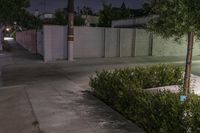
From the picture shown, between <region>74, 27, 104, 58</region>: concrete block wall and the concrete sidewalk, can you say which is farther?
<region>74, 27, 104, 58</region>: concrete block wall

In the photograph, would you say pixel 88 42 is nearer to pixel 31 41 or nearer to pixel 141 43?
pixel 141 43

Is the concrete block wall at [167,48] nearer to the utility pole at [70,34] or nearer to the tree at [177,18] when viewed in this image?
the utility pole at [70,34]

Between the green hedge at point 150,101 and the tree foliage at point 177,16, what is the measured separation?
1.38 m

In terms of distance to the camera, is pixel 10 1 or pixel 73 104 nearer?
pixel 73 104

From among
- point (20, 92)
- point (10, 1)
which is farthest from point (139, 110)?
point (10, 1)

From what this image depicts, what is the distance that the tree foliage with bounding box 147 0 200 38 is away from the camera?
6336 millimetres

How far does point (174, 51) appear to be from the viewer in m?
26.2

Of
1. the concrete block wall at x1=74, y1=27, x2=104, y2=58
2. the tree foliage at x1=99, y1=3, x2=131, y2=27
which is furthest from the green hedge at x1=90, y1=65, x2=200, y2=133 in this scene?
the tree foliage at x1=99, y1=3, x2=131, y2=27

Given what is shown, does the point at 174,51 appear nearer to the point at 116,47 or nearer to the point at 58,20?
the point at 116,47

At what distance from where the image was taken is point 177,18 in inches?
256

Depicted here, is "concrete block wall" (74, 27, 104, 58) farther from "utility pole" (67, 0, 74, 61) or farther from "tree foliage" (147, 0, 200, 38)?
"tree foliage" (147, 0, 200, 38)

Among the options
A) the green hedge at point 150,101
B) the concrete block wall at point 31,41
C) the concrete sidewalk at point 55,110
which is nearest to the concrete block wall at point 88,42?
the concrete block wall at point 31,41

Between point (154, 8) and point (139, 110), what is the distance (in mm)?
2317

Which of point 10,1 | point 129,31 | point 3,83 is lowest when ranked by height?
point 3,83
